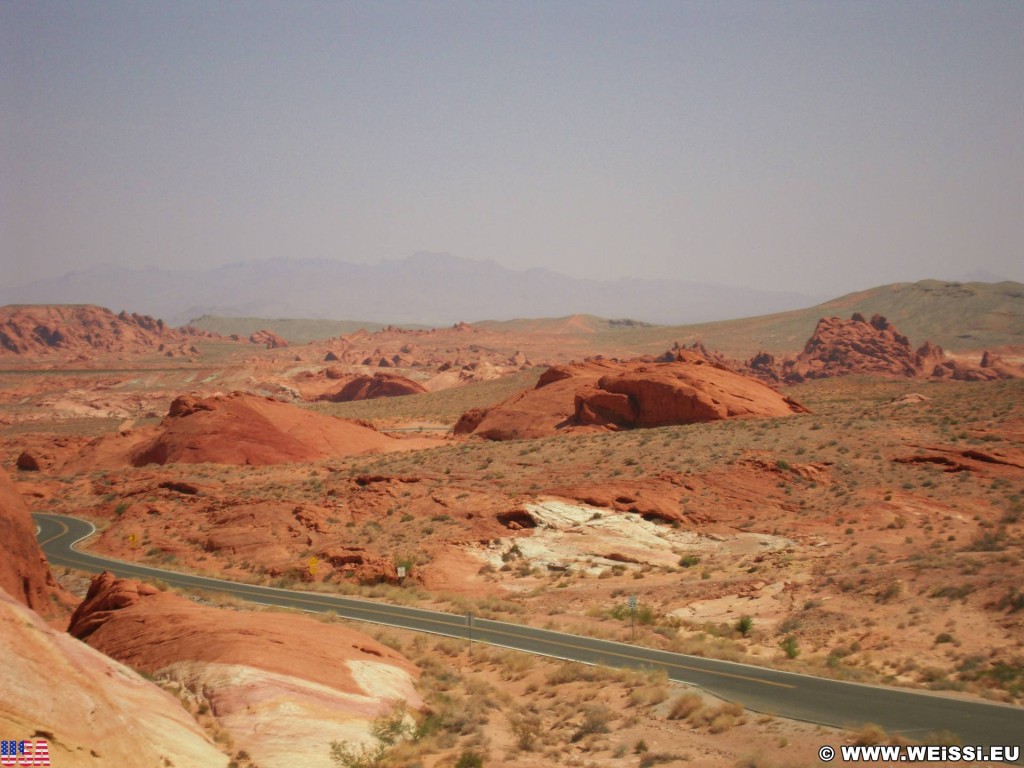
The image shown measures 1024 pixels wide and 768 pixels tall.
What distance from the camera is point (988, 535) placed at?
91.6 feet

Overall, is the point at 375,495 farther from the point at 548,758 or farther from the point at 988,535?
the point at 548,758

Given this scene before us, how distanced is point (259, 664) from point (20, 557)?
812 centimetres

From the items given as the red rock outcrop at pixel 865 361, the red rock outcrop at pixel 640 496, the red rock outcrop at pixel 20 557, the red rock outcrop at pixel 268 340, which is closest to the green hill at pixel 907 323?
the red rock outcrop at pixel 865 361

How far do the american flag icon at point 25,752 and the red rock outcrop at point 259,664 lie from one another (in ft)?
13.5

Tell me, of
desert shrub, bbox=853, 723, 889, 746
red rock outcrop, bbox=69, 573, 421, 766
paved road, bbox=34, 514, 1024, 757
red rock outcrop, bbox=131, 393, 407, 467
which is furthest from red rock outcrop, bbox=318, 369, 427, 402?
desert shrub, bbox=853, 723, 889, 746

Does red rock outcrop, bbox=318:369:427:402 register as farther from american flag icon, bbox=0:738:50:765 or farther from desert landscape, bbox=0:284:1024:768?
american flag icon, bbox=0:738:50:765

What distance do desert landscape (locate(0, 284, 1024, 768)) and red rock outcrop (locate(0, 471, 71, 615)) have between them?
81 millimetres

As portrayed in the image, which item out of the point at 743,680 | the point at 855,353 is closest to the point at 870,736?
the point at 743,680

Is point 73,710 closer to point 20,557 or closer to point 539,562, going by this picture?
point 20,557

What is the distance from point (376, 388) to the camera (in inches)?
4077

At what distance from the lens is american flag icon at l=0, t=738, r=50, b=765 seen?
8.05 meters

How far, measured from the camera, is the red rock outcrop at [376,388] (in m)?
102

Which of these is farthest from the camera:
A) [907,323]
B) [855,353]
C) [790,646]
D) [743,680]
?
[907,323]

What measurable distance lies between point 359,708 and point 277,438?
43.8 meters
